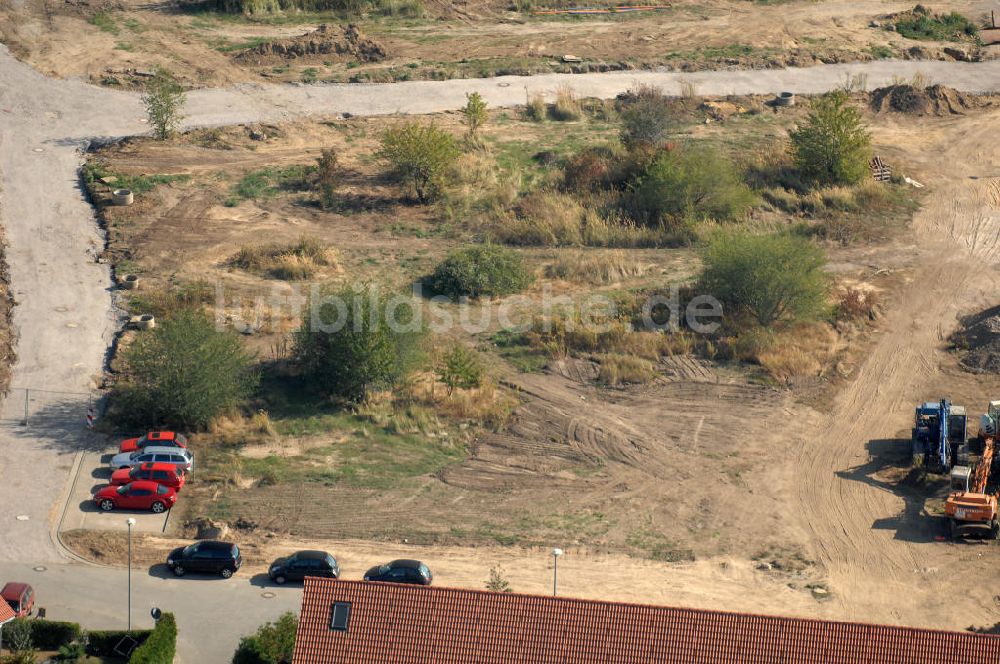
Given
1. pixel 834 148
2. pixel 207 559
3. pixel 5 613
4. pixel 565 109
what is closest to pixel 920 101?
pixel 834 148

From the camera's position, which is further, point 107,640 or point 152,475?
point 152,475

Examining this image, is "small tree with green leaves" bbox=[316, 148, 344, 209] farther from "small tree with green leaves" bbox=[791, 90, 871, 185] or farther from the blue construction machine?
the blue construction machine

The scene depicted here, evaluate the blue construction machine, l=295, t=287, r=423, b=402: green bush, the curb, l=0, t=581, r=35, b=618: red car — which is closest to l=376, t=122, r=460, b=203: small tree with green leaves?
l=295, t=287, r=423, b=402: green bush

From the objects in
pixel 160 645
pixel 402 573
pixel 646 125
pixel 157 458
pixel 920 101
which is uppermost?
pixel 920 101

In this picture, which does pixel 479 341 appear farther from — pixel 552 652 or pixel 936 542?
pixel 552 652

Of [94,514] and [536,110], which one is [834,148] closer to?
[536,110]

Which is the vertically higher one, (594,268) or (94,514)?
(594,268)
